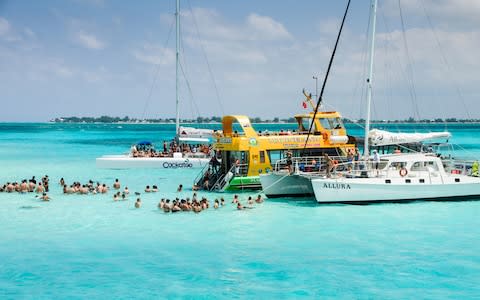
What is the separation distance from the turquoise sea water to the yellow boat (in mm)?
4013

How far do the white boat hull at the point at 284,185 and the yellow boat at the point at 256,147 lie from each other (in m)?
2.52

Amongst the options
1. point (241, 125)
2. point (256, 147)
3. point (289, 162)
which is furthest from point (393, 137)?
point (241, 125)

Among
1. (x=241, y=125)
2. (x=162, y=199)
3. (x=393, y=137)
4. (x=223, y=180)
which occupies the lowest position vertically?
(x=162, y=199)

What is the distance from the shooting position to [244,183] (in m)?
34.6

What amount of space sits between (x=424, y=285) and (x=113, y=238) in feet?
39.8

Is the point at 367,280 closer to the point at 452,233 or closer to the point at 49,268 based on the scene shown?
the point at 452,233

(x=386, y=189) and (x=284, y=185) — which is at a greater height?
(x=284, y=185)

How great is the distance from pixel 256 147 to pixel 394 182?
9.05 metres

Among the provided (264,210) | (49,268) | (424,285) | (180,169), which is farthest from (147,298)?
(180,169)

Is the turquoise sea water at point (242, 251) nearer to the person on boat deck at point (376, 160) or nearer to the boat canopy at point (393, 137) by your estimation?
the person on boat deck at point (376, 160)

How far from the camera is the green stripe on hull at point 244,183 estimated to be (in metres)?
34.4

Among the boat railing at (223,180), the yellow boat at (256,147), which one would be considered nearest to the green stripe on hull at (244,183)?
the yellow boat at (256,147)

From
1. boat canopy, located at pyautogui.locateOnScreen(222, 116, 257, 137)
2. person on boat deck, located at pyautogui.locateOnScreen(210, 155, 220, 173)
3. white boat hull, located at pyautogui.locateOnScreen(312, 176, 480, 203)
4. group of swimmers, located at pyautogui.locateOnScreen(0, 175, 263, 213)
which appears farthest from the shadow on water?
person on boat deck, located at pyautogui.locateOnScreen(210, 155, 220, 173)

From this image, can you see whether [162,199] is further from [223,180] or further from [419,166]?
[419,166]
